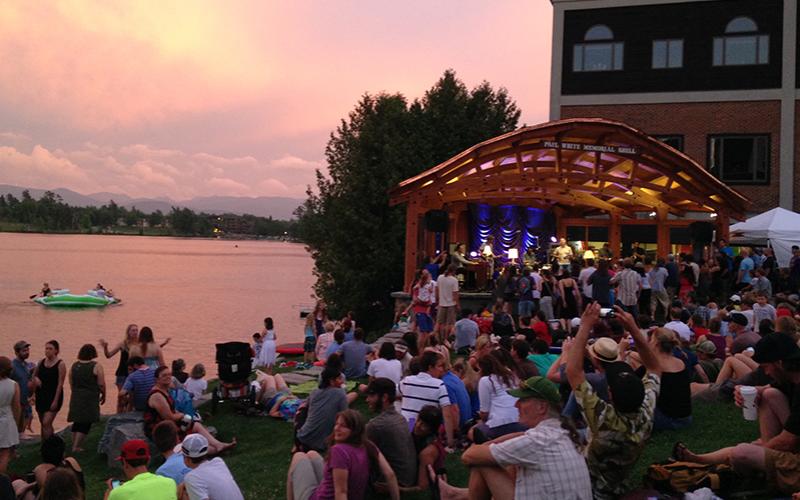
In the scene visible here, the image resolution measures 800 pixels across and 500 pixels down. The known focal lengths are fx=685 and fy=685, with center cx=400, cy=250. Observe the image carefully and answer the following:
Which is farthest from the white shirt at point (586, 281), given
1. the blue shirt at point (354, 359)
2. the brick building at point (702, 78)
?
the brick building at point (702, 78)

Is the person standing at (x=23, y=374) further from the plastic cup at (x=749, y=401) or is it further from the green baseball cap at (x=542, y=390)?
the plastic cup at (x=749, y=401)

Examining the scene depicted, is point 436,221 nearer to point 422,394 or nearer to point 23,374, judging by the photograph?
point 23,374

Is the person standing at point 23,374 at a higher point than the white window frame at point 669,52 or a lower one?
lower

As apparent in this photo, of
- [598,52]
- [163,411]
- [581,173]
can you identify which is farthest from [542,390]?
[598,52]

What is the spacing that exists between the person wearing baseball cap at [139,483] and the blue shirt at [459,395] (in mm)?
3078

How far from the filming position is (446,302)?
1426cm

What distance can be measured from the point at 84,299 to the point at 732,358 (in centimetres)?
4279

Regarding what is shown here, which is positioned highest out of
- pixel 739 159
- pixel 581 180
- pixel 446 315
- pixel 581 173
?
pixel 739 159

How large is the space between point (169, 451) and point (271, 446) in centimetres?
309

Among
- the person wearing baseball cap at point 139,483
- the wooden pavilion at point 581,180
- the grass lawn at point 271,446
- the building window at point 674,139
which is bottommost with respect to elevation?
the grass lawn at point 271,446

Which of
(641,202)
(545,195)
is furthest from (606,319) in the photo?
(545,195)

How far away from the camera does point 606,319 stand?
8648 mm

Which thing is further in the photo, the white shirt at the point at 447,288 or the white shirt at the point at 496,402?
the white shirt at the point at 447,288

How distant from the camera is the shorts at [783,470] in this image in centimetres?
510
